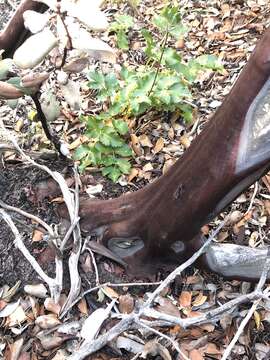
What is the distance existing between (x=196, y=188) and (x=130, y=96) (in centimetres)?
88

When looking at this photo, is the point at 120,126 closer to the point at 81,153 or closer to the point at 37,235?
the point at 81,153

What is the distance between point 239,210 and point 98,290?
694mm

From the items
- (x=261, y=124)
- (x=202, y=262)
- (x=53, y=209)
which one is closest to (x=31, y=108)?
(x=53, y=209)

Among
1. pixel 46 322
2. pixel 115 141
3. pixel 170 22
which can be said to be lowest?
pixel 46 322

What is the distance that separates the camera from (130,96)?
2.39m

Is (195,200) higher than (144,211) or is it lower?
higher

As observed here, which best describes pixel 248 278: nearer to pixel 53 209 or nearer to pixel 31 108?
pixel 53 209

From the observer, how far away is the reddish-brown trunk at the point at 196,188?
4.58 ft

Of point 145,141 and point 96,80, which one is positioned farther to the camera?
point 145,141

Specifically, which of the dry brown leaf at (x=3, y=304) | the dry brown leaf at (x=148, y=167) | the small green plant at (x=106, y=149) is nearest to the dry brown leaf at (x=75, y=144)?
the small green plant at (x=106, y=149)

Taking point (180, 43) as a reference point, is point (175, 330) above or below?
below

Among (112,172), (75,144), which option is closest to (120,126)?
(112,172)

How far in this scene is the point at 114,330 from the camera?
66.1 inches

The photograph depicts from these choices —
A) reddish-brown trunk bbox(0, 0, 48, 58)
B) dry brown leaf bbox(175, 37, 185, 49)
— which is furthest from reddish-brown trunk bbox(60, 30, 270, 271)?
dry brown leaf bbox(175, 37, 185, 49)
